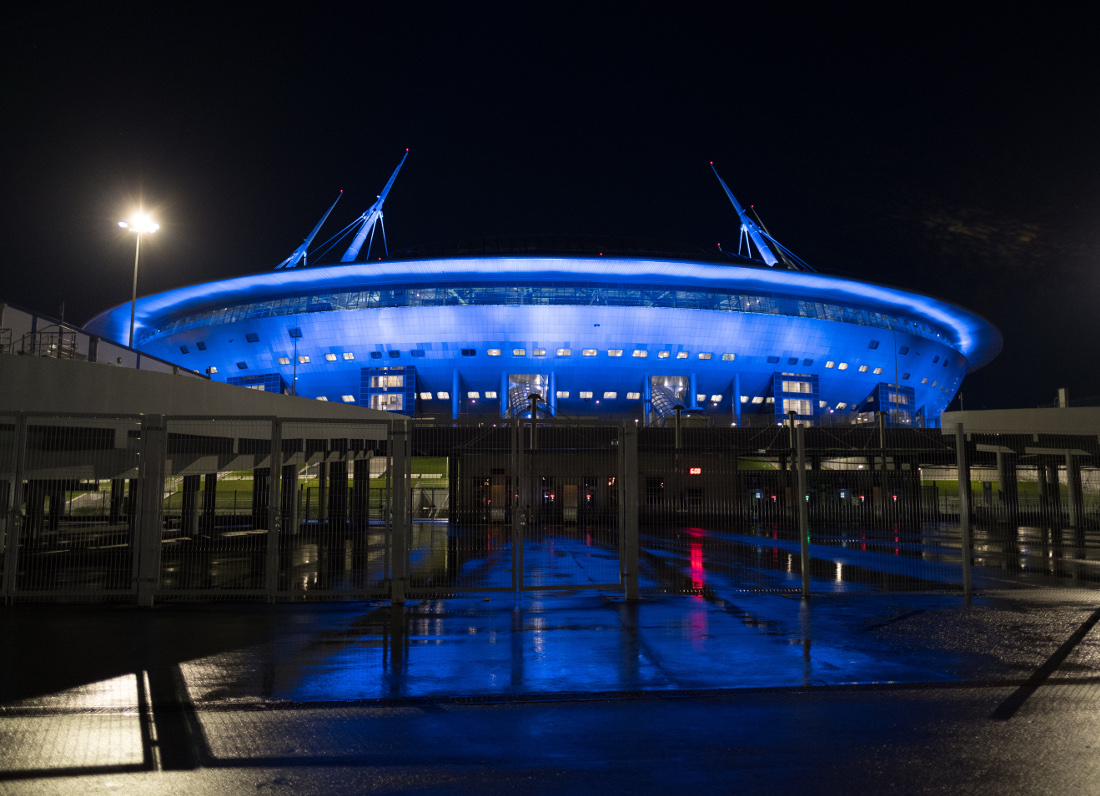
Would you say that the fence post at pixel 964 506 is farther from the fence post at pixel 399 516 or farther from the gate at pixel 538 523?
the fence post at pixel 399 516

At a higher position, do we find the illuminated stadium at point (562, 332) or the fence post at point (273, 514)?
the illuminated stadium at point (562, 332)

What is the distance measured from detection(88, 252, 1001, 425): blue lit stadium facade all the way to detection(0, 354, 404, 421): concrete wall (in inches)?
1589

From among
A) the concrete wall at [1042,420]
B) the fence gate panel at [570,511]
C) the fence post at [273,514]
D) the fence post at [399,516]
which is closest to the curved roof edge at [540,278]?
the concrete wall at [1042,420]

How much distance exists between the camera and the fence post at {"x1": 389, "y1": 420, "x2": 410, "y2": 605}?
36.3 ft

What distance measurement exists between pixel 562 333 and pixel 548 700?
59.5 meters

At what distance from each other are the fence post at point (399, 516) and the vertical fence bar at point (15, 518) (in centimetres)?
482

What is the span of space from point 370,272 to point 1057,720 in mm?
62516

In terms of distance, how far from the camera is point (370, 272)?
64.6m

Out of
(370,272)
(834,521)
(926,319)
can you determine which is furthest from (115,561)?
(926,319)

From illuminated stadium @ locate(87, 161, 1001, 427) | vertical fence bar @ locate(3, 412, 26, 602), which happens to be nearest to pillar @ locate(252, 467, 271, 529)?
vertical fence bar @ locate(3, 412, 26, 602)

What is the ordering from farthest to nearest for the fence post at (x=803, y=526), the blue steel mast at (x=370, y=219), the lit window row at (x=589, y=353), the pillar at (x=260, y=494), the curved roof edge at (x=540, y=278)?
the blue steel mast at (x=370, y=219) → the lit window row at (x=589, y=353) → the curved roof edge at (x=540, y=278) → the pillar at (x=260, y=494) → the fence post at (x=803, y=526)

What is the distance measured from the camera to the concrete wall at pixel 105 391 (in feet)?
48.3

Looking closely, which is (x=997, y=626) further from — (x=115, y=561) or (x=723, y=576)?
(x=115, y=561)

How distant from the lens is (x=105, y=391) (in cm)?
1641
